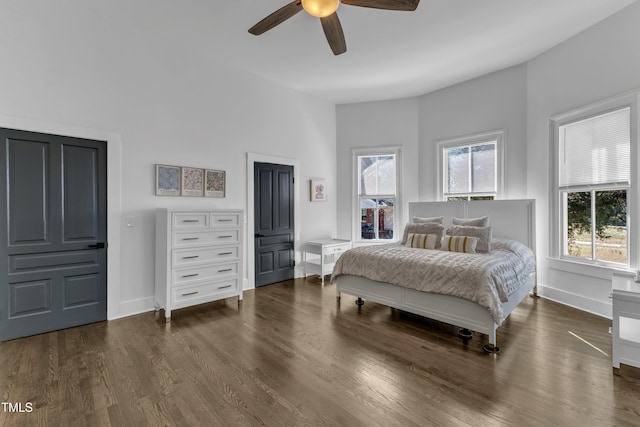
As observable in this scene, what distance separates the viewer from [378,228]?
5.79 m

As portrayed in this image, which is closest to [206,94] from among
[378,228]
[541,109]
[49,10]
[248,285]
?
A: [49,10]

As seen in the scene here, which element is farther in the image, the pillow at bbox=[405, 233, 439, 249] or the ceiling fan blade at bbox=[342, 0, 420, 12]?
the pillow at bbox=[405, 233, 439, 249]

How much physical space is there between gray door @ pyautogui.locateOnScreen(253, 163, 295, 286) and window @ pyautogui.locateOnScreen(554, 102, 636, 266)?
13.0 ft

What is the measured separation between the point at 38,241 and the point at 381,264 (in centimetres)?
357

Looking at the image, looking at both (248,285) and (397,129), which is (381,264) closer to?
(248,285)

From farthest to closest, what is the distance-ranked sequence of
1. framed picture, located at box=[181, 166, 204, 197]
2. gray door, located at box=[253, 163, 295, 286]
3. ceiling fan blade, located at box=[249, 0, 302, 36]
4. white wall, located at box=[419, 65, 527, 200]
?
1. gray door, located at box=[253, 163, 295, 286]
2. white wall, located at box=[419, 65, 527, 200]
3. framed picture, located at box=[181, 166, 204, 197]
4. ceiling fan blade, located at box=[249, 0, 302, 36]

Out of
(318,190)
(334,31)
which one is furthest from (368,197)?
(334,31)

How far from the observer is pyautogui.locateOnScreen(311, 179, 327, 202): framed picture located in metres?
5.51

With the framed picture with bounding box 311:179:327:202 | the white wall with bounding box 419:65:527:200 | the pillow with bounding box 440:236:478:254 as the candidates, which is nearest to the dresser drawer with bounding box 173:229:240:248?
the framed picture with bounding box 311:179:327:202

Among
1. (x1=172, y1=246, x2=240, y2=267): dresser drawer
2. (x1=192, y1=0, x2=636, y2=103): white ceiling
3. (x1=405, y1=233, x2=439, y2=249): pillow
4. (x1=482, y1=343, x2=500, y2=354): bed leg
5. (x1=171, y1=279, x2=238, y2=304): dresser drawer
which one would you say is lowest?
(x1=482, y1=343, x2=500, y2=354): bed leg

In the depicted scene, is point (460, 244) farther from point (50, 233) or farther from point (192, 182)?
point (50, 233)

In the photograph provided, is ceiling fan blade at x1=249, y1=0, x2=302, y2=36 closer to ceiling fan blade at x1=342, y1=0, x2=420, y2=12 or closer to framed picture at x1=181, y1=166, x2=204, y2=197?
ceiling fan blade at x1=342, y1=0, x2=420, y2=12

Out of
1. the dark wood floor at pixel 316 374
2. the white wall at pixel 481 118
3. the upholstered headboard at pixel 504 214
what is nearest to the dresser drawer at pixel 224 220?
the dark wood floor at pixel 316 374

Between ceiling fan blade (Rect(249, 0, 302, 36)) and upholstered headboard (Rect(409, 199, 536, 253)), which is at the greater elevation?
ceiling fan blade (Rect(249, 0, 302, 36))
